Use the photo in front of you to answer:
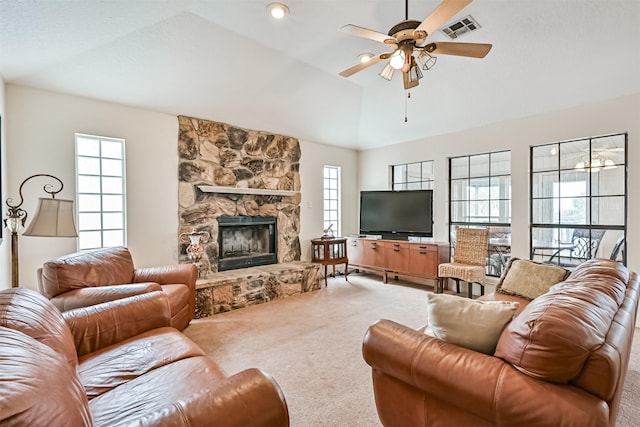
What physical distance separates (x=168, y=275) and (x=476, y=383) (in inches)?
120

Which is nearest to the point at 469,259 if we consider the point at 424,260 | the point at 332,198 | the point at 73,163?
the point at 424,260

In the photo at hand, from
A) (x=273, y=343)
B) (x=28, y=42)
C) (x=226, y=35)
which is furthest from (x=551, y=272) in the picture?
(x=28, y=42)

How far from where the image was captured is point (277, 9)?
9.11 ft

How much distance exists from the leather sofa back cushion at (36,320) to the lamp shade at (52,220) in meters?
1.21

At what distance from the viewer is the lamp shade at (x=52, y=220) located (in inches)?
100.0

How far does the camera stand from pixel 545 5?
2.75 meters

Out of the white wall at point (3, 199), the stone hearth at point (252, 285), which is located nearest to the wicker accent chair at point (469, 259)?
the stone hearth at point (252, 285)

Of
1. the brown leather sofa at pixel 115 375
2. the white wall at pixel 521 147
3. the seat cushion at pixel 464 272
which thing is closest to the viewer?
the brown leather sofa at pixel 115 375

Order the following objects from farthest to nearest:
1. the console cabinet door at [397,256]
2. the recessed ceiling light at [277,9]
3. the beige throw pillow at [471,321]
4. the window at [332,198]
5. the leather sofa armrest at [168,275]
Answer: the window at [332,198] < the console cabinet door at [397,256] < the leather sofa armrest at [168,275] < the recessed ceiling light at [277,9] < the beige throw pillow at [471,321]

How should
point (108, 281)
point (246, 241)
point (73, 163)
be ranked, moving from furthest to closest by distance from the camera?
point (246, 241), point (73, 163), point (108, 281)

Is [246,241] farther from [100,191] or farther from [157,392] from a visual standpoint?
[157,392]

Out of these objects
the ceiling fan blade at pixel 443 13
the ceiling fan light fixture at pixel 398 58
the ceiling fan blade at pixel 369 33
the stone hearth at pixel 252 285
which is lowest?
the stone hearth at pixel 252 285

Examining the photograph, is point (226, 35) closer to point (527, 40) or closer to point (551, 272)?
point (527, 40)

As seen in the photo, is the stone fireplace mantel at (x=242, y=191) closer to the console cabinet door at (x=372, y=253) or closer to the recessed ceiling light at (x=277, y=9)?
the console cabinet door at (x=372, y=253)
